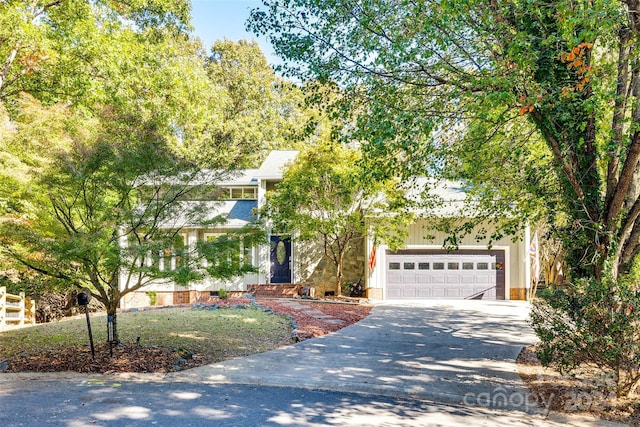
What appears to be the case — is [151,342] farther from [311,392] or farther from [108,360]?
[311,392]

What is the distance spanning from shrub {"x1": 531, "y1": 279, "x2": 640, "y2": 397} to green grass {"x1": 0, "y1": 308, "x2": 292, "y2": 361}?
503 cm

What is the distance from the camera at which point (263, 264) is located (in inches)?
694

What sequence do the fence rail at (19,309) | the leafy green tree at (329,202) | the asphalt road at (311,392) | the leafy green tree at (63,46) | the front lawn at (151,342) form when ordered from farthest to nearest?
the leafy green tree at (329,202), the fence rail at (19,309), the leafy green tree at (63,46), the front lawn at (151,342), the asphalt road at (311,392)

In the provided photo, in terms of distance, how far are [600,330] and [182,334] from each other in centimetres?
729

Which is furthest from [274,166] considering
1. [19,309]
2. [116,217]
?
[116,217]

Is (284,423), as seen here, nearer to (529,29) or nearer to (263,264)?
(529,29)

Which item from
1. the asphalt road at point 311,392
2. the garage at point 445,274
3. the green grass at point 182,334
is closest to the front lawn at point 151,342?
the green grass at point 182,334

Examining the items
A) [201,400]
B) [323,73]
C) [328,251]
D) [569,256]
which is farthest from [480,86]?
[328,251]

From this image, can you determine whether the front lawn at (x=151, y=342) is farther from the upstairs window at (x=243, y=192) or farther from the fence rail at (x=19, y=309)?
the upstairs window at (x=243, y=192)

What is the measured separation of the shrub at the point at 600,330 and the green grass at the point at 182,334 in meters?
5.03

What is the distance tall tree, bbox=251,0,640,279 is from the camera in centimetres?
548

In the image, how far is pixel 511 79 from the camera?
212 inches

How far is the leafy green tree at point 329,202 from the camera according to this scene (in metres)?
14.8

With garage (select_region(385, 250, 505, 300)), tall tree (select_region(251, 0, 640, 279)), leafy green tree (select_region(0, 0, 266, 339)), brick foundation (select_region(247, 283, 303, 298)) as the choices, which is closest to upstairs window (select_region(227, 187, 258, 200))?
brick foundation (select_region(247, 283, 303, 298))
